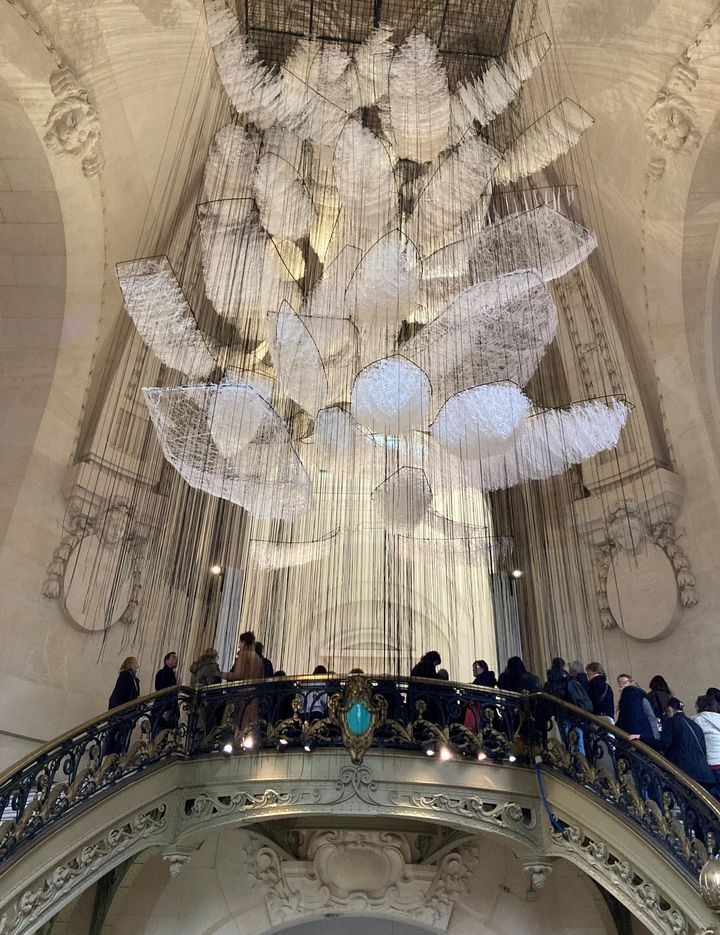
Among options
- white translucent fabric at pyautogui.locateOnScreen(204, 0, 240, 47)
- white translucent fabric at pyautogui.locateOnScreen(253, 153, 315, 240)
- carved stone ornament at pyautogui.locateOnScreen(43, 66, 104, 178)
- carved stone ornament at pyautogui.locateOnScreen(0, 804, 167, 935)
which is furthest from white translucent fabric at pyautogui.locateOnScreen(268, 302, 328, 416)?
carved stone ornament at pyautogui.locateOnScreen(43, 66, 104, 178)

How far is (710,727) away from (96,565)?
21.2 ft

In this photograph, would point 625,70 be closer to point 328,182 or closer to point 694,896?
point 328,182

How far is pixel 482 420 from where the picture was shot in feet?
17.1

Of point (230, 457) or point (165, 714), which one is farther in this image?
point (165, 714)

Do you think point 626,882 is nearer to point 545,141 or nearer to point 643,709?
point 643,709

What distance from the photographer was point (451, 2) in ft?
29.2

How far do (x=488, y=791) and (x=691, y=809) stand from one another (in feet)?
4.96

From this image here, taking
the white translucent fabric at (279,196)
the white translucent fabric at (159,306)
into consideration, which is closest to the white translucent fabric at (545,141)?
the white translucent fabric at (279,196)

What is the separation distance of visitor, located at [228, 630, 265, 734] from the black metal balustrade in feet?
0.04

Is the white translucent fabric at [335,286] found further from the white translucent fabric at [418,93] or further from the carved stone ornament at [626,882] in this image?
the carved stone ornament at [626,882]

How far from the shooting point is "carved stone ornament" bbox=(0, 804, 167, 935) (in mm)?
4953

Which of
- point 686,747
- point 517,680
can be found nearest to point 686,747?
point 686,747

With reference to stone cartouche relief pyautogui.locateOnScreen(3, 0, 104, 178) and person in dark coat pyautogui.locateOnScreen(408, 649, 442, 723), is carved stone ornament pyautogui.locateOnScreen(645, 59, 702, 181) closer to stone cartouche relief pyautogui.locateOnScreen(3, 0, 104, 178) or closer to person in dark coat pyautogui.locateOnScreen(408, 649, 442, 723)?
stone cartouche relief pyautogui.locateOnScreen(3, 0, 104, 178)

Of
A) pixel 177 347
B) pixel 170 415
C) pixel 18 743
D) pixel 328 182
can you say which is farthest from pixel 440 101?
pixel 18 743
